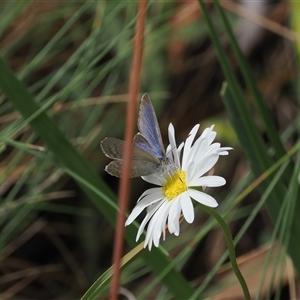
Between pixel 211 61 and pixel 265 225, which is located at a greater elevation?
pixel 211 61

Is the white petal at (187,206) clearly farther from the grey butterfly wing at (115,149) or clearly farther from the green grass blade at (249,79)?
the green grass blade at (249,79)

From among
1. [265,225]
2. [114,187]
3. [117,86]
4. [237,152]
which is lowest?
[265,225]

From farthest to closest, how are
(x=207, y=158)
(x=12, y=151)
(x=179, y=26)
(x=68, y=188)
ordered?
(x=179, y=26), (x=68, y=188), (x=12, y=151), (x=207, y=158)

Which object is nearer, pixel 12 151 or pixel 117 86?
pixel 12 151

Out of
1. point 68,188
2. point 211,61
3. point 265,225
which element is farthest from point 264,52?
point 68,188

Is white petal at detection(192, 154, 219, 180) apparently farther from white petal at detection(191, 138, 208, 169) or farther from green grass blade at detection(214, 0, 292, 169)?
green grass blade at detection(214, 0, 292, 169)

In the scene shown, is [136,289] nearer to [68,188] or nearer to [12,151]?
[68,188]
